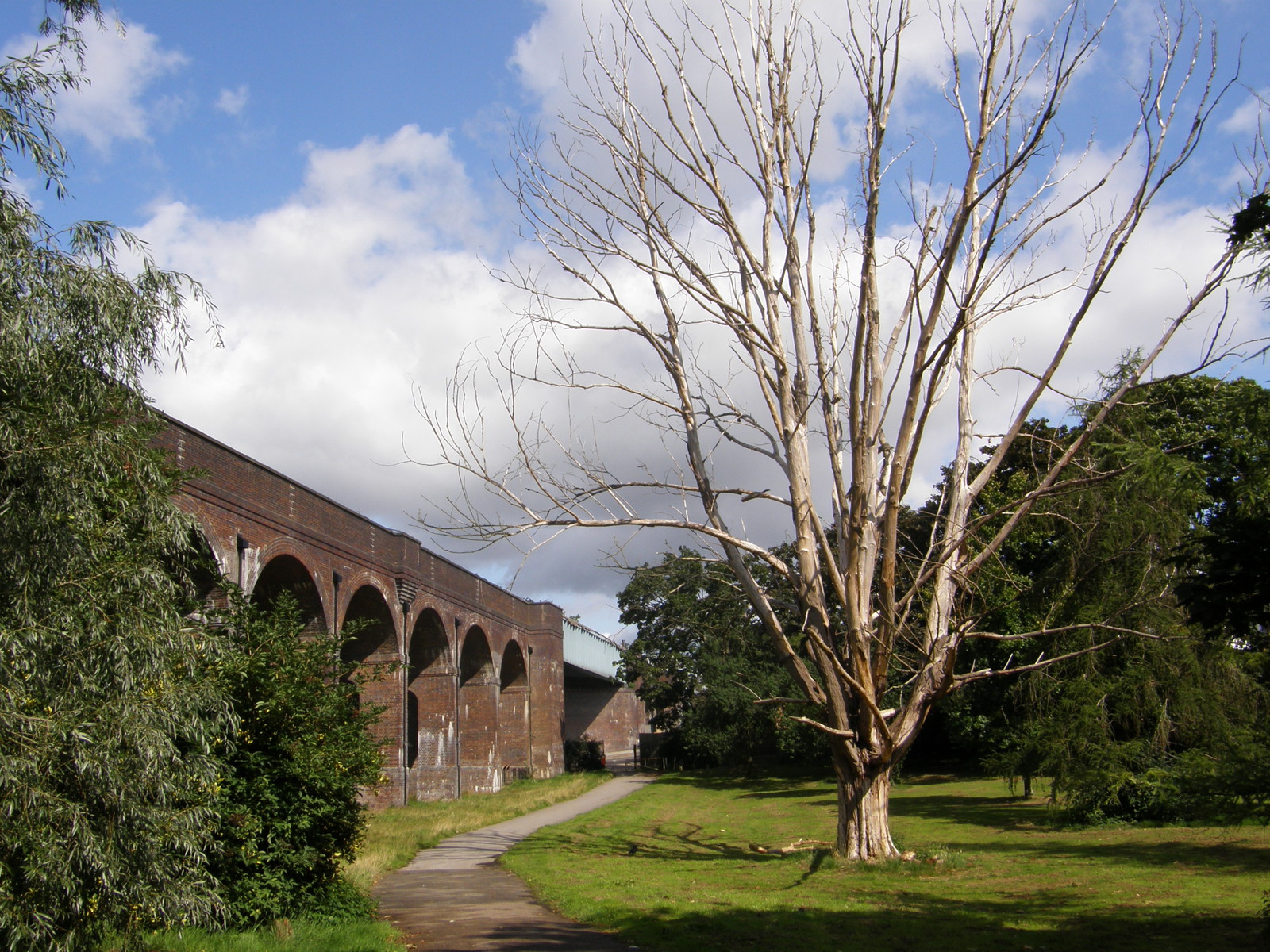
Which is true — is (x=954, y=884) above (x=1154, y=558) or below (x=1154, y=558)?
below

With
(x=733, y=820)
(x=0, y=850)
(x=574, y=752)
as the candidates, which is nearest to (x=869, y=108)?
(x=0, y=850)

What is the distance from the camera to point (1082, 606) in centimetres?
1656

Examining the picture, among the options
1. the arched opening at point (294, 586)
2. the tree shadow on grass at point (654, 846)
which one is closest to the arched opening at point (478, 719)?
the arched opening at point (294, 586)

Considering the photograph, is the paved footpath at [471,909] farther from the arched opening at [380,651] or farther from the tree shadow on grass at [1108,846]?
the arched opening at [380,651]

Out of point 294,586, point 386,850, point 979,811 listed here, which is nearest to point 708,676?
point 979,811

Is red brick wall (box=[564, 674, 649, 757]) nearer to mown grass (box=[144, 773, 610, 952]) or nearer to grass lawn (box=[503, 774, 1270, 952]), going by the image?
mown grass (box=[144, 773, 610, 952])

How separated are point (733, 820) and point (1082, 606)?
8.53 meters

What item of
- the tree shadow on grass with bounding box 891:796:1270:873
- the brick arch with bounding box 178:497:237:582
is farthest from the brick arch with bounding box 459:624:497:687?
the brick arch with bounding box 178:497:237:582

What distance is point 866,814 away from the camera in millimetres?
11977

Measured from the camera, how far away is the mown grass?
7.23 m

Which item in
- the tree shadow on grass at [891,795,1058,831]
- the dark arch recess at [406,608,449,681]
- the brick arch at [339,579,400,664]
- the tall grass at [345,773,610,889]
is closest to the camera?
the tall grass at [345,773,610,889]

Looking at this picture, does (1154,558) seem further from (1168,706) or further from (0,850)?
(0,850)

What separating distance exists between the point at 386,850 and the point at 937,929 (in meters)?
8.67

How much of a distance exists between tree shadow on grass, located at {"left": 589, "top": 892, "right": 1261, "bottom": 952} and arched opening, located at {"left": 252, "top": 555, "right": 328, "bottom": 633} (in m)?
12.1
